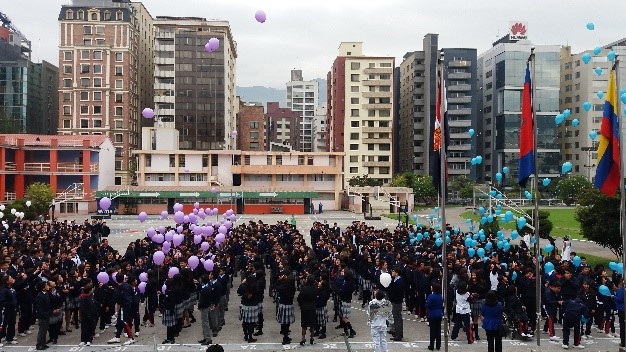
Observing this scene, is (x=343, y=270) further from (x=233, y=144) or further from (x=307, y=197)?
(x=233, y=144)

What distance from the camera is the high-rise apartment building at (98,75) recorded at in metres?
68.9

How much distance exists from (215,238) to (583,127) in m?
76.5

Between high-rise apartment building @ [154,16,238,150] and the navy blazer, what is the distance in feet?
225

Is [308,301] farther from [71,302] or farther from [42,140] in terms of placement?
[42,140]

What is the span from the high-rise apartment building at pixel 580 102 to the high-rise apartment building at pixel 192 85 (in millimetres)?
49757

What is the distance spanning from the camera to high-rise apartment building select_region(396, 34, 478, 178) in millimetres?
78062

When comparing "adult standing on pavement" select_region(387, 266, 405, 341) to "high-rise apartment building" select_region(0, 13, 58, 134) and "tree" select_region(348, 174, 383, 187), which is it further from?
"high-rise apartment building" select_region(0, 13, 58, 134)

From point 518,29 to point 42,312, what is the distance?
84.8 meters

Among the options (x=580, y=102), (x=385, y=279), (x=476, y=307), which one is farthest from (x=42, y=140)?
(x=580, y=102)

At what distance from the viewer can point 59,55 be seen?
69.1 metres

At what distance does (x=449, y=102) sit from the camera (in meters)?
79.9

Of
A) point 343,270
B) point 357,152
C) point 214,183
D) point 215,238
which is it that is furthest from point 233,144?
point 343,270

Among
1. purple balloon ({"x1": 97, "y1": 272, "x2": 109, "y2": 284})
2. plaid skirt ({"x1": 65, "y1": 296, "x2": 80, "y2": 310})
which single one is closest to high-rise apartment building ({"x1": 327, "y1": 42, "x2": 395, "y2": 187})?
plaid skirt ({"x1": 65, "y1": 296, "x2": 80, "y2": 310})

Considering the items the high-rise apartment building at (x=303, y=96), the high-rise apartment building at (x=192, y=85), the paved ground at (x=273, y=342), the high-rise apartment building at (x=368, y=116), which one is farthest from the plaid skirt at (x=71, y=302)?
A: the high-rise apartment building at (x=303, y=96)
